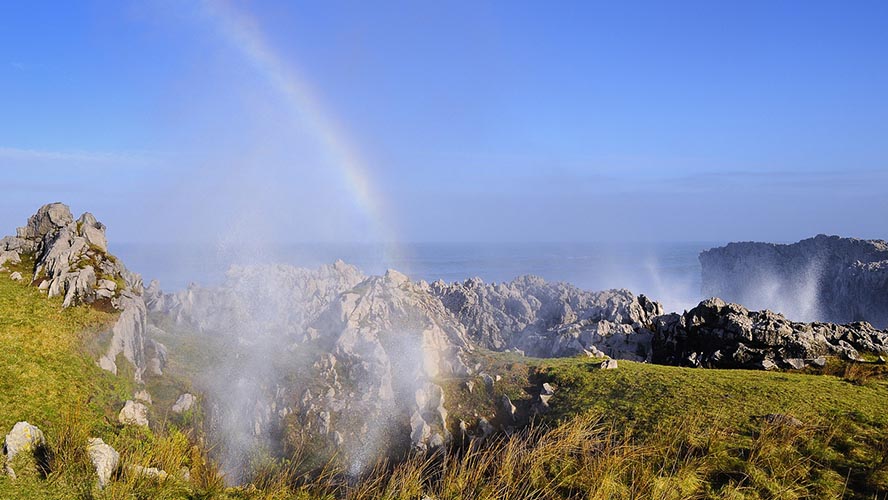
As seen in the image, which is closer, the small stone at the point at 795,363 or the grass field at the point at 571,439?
the grass field at the point at 571,439

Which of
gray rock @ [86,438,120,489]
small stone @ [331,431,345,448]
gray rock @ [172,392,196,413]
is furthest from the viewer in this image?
small stone @ [331,431,345,448]

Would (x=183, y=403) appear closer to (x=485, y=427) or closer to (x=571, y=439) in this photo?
(x=485, y=427)

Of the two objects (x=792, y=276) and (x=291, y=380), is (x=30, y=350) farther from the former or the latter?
(x=792, y=276)

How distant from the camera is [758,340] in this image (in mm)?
25141

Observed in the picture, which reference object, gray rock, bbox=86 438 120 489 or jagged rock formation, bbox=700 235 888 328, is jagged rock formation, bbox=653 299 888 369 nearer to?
gray rock, bbox=86 438 120 489

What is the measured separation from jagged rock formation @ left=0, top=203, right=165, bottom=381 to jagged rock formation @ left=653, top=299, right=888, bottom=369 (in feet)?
90.3

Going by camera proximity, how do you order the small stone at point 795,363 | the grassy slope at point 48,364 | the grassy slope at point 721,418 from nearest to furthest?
the grassy slope at point 721,418, the grassy slope at point 48,364, the small stone at point 795,363

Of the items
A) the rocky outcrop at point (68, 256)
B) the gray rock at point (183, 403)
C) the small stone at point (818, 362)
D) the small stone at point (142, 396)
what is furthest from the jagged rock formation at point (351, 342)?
the small stone at point (818, 362)

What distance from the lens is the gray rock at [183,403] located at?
18.0 meters

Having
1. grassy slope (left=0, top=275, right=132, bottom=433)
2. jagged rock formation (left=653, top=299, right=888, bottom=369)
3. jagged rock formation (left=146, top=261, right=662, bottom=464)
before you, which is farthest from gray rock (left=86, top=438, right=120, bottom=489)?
jagged rock formation (left=653, top=299, right=888, bottom=369)

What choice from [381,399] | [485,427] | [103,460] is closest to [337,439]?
[381,399]

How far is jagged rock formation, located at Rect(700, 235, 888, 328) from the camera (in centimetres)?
5925

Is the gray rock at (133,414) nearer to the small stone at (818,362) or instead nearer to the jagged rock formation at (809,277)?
the small stone at (818,362)

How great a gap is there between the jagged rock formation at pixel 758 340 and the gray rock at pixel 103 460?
26.3 metres
